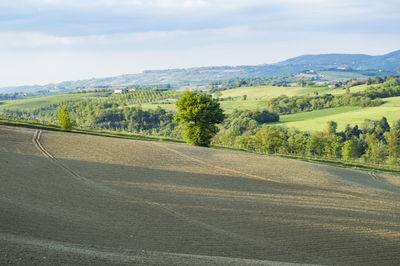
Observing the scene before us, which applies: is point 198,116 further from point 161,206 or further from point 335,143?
point 335,143

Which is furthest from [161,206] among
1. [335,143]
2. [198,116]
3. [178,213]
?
[335,143]

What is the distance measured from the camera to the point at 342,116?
137250 mm

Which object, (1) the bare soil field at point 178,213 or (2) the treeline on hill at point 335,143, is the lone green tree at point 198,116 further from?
(2) the treeline on hill at point 335,143

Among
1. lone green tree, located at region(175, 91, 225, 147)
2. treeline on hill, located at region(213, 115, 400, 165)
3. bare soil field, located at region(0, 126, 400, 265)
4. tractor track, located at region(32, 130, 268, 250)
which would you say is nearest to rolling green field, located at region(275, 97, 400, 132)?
treeline on hill, located at region(213, 115, 400, 165)

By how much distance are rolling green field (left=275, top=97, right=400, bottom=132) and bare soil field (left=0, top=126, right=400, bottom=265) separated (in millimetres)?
88665

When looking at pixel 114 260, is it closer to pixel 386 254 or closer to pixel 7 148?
pixel 386 254

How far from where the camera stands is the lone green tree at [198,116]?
65.9 metres

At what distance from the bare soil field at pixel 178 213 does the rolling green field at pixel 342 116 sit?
88.7 meters

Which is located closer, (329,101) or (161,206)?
(161,206)

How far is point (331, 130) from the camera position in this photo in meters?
114

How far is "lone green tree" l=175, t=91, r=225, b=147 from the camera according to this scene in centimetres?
6588

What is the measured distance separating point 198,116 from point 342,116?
89311 mm

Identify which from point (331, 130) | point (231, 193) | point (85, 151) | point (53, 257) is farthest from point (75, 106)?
point (53, 257)

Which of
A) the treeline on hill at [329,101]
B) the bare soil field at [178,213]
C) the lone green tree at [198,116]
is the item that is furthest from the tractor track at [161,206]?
the treeline on hill at [329,101]
